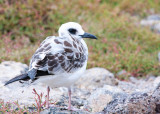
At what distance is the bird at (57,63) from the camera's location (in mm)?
4008

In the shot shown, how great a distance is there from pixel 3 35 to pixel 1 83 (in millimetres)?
2872

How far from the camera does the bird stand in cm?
401

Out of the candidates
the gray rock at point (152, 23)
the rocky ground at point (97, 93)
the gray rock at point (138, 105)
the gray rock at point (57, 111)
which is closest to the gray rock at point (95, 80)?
the rocky ground at point (97, 93)

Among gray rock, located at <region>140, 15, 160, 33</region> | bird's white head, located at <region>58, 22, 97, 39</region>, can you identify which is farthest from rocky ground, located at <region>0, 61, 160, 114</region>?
gray rock, located at <region>140, 15, 160, 33</region>

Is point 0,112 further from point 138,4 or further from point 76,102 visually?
point 138,4

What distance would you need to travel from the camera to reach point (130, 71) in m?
7.49

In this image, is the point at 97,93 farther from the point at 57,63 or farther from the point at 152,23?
the point at 152,23

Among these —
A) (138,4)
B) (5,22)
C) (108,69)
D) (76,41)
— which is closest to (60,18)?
(5,22)

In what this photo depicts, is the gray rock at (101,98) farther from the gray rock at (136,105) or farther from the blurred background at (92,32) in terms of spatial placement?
the blurred background at (92,32)

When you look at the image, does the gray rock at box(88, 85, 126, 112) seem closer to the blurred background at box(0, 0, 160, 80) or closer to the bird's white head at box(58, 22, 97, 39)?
the bird's white head at box(58, 22, 97, 39)

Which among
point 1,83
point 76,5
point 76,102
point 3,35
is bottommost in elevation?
point 76,102

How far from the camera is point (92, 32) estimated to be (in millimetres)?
8539

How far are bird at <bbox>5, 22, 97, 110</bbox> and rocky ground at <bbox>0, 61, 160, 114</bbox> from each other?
339 mm

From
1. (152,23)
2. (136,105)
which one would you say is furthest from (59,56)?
(152,23)
